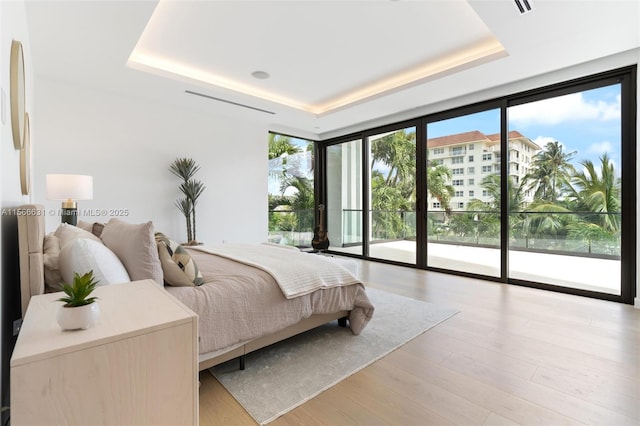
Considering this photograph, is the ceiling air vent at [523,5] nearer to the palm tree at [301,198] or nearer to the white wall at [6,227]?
the white wall at [6,227]

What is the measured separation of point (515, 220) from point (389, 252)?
2.12m

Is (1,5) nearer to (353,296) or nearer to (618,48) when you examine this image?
(353,296)

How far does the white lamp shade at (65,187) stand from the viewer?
9.80ft

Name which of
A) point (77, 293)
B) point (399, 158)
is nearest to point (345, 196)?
point (399, 158)

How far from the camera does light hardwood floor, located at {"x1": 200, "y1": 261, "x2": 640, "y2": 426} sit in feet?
5.15

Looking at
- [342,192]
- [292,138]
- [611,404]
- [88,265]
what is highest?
[292,138]

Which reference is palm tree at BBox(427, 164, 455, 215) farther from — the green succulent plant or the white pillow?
the green succulent plant

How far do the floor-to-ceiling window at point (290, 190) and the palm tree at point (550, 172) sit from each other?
13.1ft

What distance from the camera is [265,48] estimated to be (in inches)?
129

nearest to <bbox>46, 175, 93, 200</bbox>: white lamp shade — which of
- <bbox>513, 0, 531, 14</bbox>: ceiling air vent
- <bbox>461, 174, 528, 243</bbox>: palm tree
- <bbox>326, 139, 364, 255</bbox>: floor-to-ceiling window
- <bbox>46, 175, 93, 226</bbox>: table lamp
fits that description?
<bbox>46, 175, 93, 226</bbox>: table lamp

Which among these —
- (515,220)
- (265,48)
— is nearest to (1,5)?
(265,48)

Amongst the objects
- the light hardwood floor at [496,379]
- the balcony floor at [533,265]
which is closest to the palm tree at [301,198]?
the balcony floor at [533,265]

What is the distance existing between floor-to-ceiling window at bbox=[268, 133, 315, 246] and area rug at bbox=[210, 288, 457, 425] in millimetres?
3661

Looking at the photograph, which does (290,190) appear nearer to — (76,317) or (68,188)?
(68,188)
